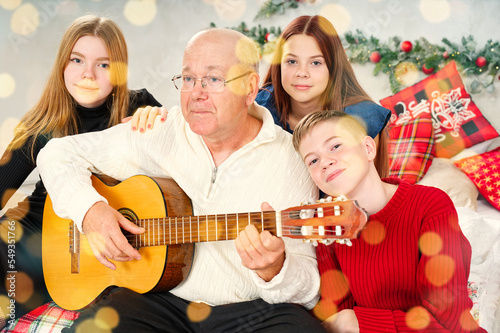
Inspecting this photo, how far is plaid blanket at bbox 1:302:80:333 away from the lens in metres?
1.54

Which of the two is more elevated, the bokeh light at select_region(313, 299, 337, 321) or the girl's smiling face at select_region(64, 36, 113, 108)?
the girl's smiling face at select_region(64, 36, 113, 108)

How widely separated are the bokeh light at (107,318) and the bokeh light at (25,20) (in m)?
2.54

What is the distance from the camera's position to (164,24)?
357 centimetres

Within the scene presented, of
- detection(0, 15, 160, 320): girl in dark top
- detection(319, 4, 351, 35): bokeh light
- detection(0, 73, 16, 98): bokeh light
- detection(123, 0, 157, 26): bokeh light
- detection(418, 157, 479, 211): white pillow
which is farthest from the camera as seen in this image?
detection(123, 0, 157, 26): bokeh light

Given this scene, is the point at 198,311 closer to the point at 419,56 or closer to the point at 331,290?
the point at 331,290

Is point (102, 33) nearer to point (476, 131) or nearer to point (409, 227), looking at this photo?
point (409, 227)

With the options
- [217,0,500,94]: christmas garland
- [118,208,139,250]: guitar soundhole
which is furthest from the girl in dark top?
[217,0,500,94]: christmas garland

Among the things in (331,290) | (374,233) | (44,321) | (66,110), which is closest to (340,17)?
(66,110)

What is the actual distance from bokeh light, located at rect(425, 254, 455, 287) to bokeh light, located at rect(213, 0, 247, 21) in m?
2.58

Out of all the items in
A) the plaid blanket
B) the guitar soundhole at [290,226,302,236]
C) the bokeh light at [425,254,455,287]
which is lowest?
the plaid blanket

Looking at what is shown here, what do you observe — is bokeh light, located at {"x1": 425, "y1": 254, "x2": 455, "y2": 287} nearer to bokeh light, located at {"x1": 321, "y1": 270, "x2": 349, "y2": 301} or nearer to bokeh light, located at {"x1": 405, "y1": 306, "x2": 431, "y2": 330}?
bokeh light, located at {"x1": 405, "y1": 306, "x2": 431, "y2": 330}

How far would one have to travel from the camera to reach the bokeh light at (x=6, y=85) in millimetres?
3107

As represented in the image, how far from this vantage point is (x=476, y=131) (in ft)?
8.93

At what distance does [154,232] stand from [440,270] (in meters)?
0.88
